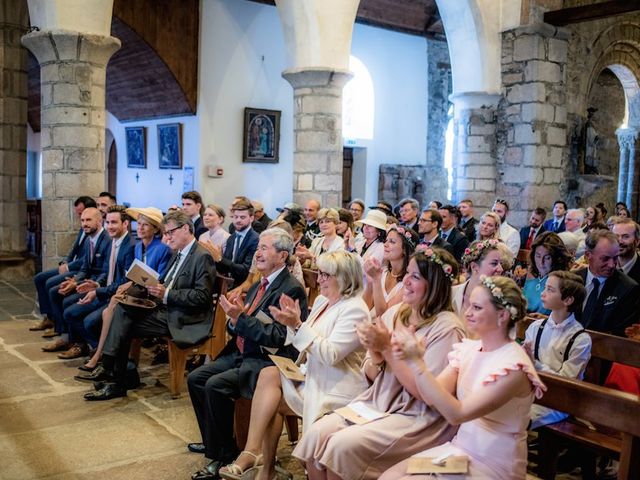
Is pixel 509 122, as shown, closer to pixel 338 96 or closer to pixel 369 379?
pixel 338 96

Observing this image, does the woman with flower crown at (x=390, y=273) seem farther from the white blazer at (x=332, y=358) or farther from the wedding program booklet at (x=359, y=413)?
the wedding program booklet at (x=359, y=413)

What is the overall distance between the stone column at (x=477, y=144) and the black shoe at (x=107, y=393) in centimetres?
693

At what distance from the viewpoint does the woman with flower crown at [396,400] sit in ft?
8.68

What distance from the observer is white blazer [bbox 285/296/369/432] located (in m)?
3.07

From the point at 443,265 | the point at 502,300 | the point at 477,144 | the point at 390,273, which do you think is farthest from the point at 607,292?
the point at 477,144

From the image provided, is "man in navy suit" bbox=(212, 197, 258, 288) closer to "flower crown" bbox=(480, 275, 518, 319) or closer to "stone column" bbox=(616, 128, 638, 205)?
"flower crown" bbox=(480, 275, 518, 319)

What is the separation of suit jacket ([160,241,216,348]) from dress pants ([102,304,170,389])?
0.19 meters

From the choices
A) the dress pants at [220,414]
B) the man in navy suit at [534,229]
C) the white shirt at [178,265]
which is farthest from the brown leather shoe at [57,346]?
the man in navy suit at [534,229]

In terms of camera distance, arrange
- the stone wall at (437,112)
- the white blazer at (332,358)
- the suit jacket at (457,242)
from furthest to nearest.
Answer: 1. the stone wall at (437,112)
2. the suit jacket at (457,242)
3. the white blazer at (332,358)

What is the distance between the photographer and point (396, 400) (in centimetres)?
281

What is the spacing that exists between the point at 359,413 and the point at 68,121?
16.3 ft

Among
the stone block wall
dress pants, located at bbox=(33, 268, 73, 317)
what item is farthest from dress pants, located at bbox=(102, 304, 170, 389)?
the stone block wall

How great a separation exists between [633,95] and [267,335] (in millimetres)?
12302

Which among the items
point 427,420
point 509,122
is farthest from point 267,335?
point 509,122
